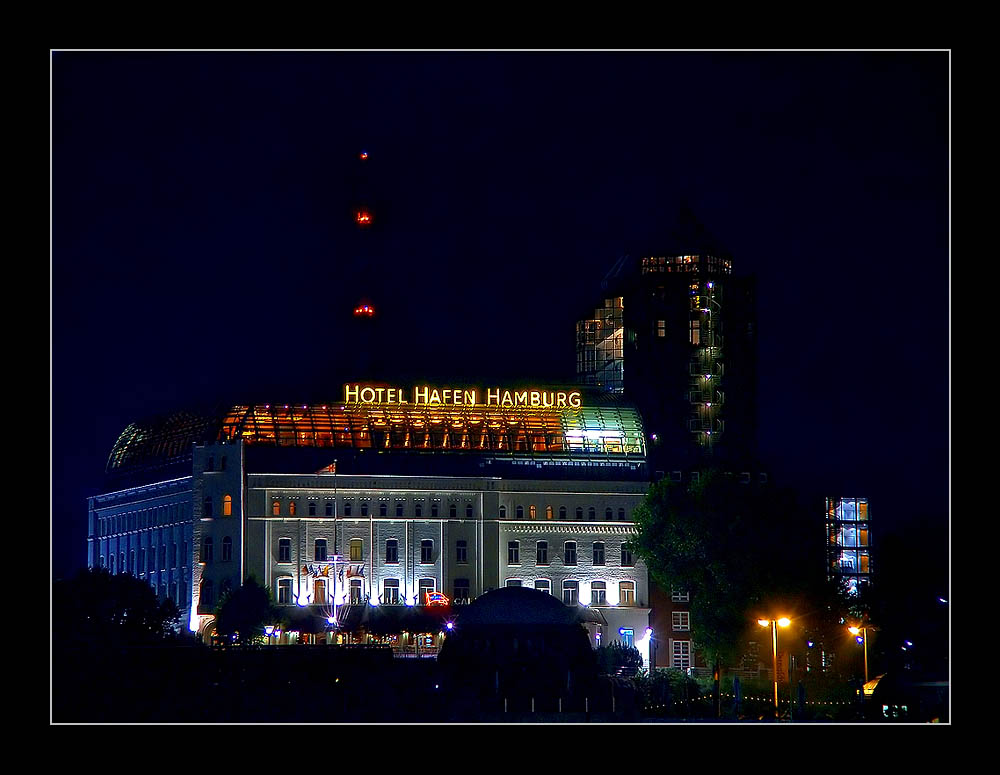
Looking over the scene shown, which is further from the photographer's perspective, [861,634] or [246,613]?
[246,613]

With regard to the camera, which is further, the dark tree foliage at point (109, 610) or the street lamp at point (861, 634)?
the street lamp at point (861, 634)

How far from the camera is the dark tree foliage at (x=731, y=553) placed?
17050 cm

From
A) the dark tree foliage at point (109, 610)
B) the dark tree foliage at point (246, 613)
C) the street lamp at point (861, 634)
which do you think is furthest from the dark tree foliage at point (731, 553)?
the dark tree foliage at point (109, 610)

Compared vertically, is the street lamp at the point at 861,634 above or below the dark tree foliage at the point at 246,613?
below

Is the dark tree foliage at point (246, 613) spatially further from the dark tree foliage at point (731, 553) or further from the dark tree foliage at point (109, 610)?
the dark tree foliage at point (731, 553)

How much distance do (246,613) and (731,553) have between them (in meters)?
42.3

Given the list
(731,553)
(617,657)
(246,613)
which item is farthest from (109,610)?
(731,553)

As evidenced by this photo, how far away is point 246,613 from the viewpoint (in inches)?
7485

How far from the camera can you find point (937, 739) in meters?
79.6

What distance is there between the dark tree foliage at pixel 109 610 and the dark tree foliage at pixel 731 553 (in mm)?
41318

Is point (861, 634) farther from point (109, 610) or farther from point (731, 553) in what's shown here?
point (109, 610)

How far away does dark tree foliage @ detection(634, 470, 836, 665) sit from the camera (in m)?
170

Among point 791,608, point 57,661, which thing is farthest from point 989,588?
point 791,608

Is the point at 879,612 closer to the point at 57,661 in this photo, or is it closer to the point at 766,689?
the point at 766,689
